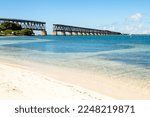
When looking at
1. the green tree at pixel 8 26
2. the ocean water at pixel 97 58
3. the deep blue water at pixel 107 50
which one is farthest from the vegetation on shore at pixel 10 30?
the ocean water at pixel 97 58

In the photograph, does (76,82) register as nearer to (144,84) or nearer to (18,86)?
(144,84)

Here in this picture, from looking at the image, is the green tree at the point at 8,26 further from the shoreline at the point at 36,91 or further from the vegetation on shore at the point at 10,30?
the shoreline at the point at 36,91

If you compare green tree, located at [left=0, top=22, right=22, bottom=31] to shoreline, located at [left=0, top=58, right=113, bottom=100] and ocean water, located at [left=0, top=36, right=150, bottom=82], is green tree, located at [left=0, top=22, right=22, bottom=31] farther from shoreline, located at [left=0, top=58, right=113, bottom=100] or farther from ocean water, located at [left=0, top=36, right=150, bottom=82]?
shoreline, located at [left=0, top=58, right=113, bottom=100]

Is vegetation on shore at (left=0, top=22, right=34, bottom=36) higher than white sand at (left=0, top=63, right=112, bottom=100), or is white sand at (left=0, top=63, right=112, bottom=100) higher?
white sand at (left=0, top=63, right=112, bottom=100)

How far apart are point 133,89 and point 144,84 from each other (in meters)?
1.41

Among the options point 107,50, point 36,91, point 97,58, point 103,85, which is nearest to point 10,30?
point 107,50

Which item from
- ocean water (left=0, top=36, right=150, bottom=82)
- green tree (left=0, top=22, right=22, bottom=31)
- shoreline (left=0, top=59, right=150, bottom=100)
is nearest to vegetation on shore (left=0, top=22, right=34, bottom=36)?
green tree (left=0, top=22, right=22, bottom=31)

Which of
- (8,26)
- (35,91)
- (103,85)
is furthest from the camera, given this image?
(8,26)

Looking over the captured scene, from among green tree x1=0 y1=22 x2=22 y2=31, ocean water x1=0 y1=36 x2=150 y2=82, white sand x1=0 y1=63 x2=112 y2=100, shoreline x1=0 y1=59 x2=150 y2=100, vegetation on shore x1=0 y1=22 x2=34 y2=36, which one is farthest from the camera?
green tree x1=0 y1=22 x2=22 y2=31

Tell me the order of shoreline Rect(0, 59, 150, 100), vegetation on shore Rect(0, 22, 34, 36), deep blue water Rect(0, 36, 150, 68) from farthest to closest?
vegetation on shore Rect(0, 22, 34, 36), deep blue water Rect(0, 36, 150, 68), shoreline Rect(0, 59, 150, 100)

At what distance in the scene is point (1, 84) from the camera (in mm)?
13930

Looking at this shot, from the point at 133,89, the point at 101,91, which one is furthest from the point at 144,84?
the point at 101,91

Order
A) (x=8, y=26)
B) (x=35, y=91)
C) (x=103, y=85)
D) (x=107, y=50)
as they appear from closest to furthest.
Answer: (x=35, y=91)
(x=103, y=85)
(x=107, y=50)
(x=8, y=26)

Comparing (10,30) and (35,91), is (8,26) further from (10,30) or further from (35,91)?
(35,91)
